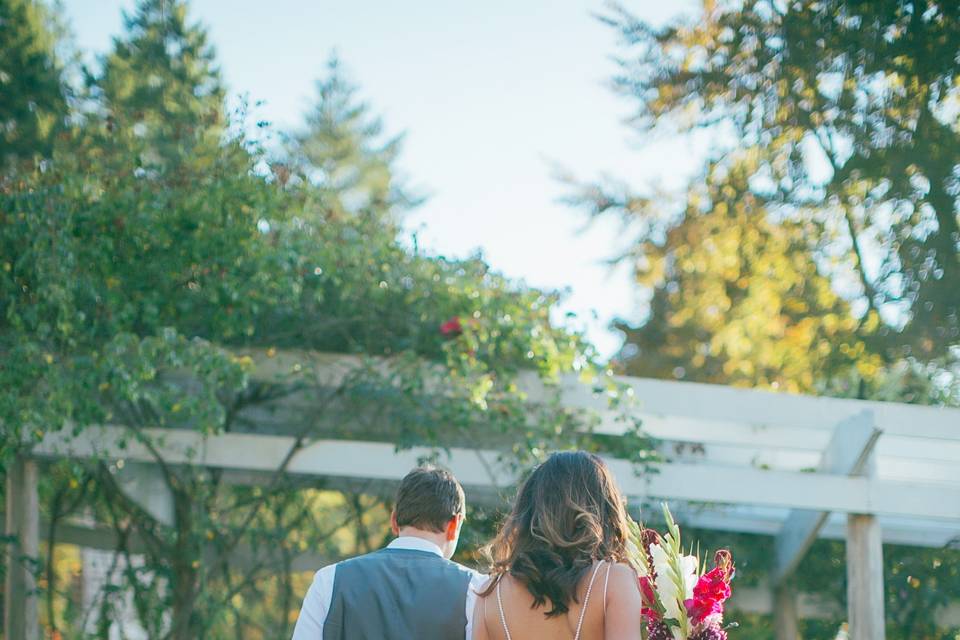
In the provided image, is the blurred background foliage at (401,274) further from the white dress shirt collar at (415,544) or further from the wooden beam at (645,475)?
the white dress shirt collar at (415,544)

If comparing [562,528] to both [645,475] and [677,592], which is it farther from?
[645,475]

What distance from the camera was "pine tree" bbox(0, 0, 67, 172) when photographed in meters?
13.4

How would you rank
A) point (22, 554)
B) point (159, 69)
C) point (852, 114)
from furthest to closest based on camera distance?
point (159, 69) < point (852, 114) < point (22, 554)

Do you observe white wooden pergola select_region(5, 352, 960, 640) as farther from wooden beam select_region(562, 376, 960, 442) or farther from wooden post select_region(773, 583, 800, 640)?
wooden post select_region(773, 583, 800, 640)

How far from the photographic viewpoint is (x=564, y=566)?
9.11ft

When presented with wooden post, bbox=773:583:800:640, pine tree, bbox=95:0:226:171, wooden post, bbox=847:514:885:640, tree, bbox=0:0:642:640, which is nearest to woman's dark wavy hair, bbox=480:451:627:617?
tree, bbox=0:0:642:640

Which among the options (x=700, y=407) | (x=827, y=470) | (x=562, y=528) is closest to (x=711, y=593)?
(x=562, y=528)

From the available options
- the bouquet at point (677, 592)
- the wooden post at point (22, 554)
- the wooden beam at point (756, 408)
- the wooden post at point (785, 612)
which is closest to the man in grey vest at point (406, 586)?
the bouquet at point (677, 592)

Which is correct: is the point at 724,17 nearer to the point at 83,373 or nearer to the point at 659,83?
the point at 659,83

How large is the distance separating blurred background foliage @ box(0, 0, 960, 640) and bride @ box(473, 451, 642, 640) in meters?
3.81

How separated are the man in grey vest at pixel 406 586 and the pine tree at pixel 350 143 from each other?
2222 cm

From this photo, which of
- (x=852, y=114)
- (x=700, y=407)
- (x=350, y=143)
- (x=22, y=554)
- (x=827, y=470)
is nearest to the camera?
(x=22, y=554)

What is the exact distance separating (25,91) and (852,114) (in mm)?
9203

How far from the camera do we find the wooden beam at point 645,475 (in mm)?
7508
